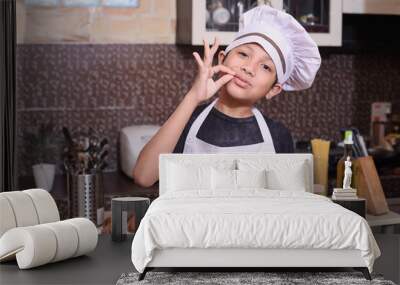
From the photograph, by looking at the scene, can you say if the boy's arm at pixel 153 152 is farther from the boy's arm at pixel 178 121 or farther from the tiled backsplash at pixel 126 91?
the tiled backsplash at pixel 126 91

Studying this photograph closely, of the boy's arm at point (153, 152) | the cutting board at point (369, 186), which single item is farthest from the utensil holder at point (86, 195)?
the cutting board at point (369, 186)

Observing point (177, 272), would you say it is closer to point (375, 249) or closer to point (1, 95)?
point (375, 249)

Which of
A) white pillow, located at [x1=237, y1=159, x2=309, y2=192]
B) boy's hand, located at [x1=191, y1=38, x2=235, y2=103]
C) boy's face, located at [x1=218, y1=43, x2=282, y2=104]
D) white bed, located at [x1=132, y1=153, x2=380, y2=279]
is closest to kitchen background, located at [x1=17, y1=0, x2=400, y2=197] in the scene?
boy's hand, located at [x1=191, y1=38, x2=235, y2=103]

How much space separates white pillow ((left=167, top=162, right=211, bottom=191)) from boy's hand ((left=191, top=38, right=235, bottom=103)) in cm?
86

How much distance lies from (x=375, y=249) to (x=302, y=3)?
2363 millimetres

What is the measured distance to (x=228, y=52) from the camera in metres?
5.93

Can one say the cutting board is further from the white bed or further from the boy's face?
the white bed

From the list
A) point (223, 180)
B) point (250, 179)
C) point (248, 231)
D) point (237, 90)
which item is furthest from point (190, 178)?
point (248, 231)

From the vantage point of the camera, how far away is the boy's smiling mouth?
19.3ft

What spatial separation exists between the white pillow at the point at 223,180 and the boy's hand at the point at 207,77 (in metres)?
0.92

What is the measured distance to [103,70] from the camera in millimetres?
6039

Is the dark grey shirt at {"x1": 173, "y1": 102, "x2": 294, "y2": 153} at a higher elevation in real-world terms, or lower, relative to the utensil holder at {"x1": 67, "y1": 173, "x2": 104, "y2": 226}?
higher

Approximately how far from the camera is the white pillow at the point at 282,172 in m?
5.32

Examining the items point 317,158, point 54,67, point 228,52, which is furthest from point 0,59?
point 317,158
